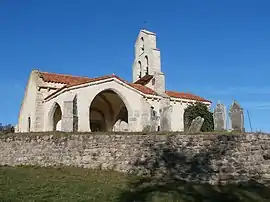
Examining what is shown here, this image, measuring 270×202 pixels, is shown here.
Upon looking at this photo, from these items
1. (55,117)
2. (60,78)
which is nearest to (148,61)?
(60,78)

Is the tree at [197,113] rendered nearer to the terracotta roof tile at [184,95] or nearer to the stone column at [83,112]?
the terracotta roof tile at [184,95]

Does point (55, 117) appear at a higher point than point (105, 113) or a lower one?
lower

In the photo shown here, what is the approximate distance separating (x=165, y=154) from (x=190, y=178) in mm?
1438

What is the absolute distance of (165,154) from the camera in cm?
1405

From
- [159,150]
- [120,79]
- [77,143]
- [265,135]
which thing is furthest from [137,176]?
[120,79]

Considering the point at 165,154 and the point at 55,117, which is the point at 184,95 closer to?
the point at 55,117

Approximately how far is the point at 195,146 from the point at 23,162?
30.2ft

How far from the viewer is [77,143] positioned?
16.2m

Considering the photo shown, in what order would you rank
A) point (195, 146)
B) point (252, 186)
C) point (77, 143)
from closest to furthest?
point (252, 186) < point (195, 146) < point (77, 143)

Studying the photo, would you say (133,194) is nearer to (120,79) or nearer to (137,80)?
(120,79)

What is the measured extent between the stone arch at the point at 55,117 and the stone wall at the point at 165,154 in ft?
31.3

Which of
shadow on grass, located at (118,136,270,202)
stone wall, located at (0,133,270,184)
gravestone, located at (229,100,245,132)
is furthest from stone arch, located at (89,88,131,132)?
shadow on grass, located at (118,136,270,202)

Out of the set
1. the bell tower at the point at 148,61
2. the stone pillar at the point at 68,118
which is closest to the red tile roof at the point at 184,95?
the bell tower at the point at 148,61

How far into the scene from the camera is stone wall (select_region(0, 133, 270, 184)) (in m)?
12.8
